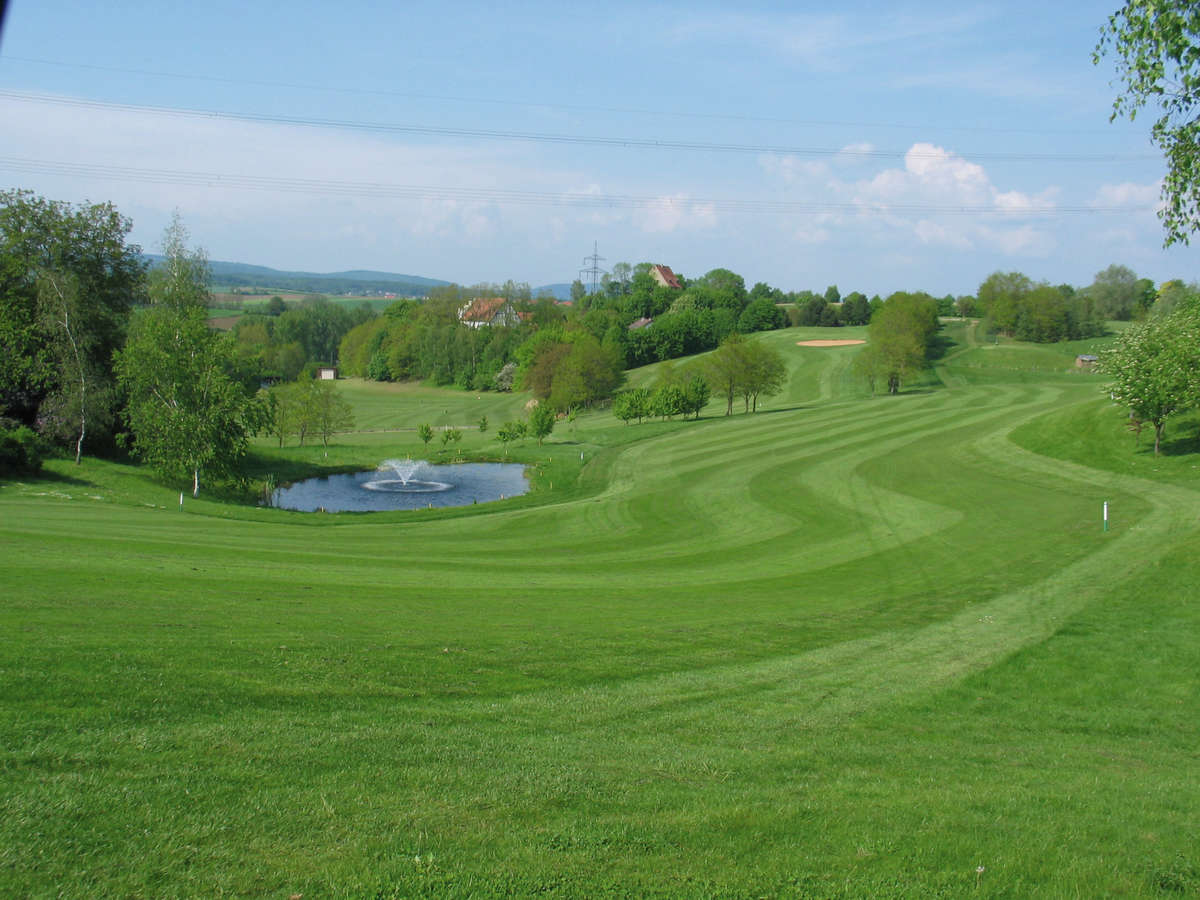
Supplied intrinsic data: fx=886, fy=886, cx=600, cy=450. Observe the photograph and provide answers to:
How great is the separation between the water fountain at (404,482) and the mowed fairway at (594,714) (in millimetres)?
32005

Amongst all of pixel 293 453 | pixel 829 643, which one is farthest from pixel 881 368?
pixel 829 643

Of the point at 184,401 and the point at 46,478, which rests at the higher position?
the point at 184,401

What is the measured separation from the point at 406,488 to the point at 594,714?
54.2 metres

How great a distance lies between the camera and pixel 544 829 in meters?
7.70

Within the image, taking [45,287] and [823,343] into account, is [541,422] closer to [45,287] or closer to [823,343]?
[45,287]

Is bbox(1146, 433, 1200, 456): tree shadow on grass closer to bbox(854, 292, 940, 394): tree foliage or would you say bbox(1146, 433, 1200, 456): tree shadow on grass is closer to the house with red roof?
bbox(854, 292, 940, 394): tree foliage

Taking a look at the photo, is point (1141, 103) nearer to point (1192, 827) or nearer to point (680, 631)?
point (1192, 827)

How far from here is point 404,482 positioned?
220 feet

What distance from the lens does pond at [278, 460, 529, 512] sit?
57469 mm

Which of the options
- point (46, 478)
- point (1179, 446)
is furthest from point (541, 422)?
point (1179, 446)

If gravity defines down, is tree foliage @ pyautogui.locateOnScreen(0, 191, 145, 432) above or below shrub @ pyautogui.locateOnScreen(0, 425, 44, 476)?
above

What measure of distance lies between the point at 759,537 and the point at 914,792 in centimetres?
2441

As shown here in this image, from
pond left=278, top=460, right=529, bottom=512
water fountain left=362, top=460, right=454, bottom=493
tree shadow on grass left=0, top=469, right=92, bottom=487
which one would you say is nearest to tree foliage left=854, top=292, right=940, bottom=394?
pond left=278, top=460, right=529, bottom=512

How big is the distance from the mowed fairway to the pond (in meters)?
25.4
